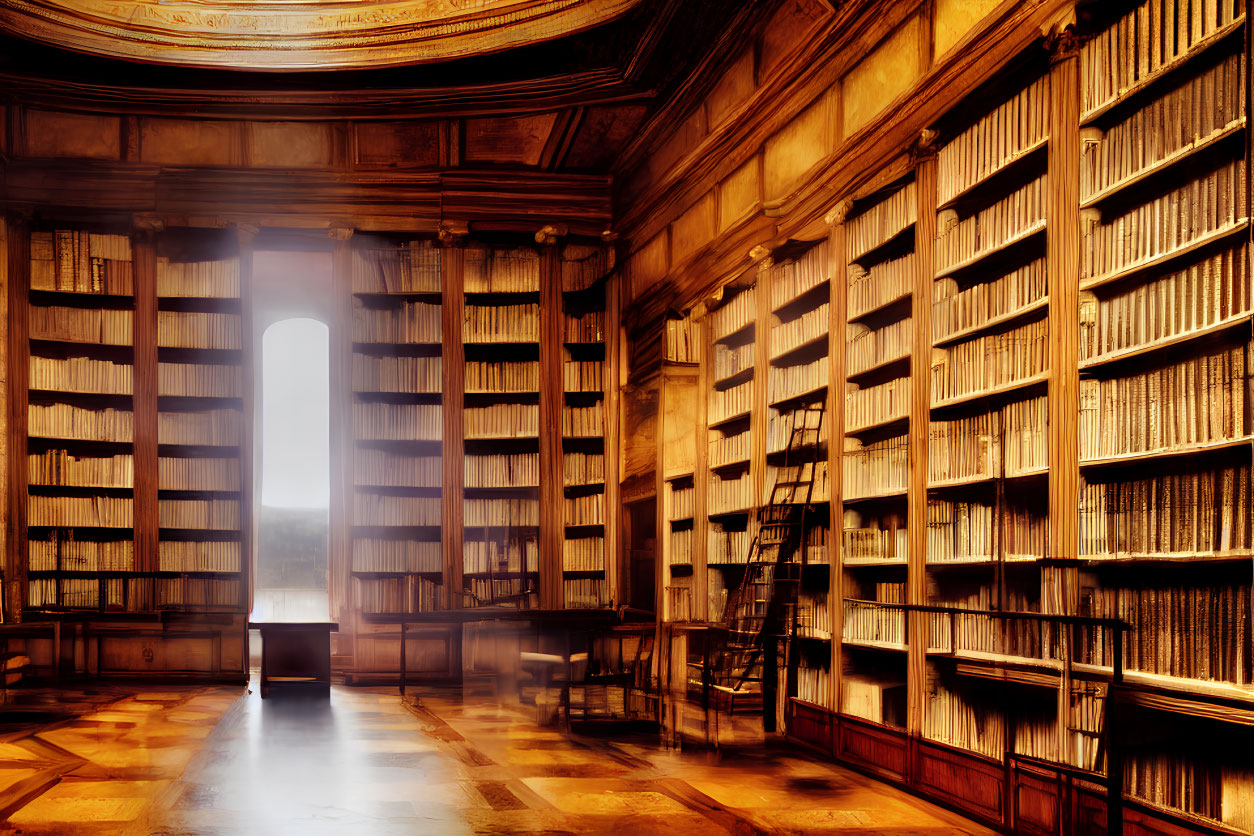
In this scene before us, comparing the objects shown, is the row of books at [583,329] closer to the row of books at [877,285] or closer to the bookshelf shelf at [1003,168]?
the row of books at [877,285]

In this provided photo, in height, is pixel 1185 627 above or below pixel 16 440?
below

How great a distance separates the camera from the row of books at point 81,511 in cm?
938

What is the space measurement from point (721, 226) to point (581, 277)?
2.58 m

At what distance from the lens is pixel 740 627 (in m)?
7.20

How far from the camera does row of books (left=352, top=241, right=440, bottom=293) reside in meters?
10.1

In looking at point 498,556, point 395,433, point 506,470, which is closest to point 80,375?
point 395,433

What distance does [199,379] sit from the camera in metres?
9.68

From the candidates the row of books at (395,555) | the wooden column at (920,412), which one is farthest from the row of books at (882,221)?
the row of books at (395,555)

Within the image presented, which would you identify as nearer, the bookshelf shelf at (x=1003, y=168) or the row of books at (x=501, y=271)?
the bookshelf shelf at (x=1003, y=168)

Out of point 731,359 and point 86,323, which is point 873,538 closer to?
point 731,359

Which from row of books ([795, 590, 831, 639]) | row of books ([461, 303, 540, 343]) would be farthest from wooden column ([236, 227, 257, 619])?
row of books ([795, 590, 831, 639])

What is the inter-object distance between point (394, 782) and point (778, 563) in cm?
251

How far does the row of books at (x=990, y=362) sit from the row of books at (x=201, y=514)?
657 cm

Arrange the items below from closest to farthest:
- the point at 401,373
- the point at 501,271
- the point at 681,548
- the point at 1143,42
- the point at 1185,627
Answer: the point at 1185,627
the point at 1143,42
the point at 681,548
the point at 401,373
the point at 501,271
